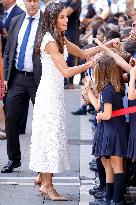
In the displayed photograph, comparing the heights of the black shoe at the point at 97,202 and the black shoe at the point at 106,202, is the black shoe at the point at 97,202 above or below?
below

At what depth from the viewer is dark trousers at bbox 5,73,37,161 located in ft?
29.7

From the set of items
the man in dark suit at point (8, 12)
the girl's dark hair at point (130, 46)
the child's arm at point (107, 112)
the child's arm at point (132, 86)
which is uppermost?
the man in dark suit at point (8, 12)

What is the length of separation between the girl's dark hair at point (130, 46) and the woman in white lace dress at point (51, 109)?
0.75 m

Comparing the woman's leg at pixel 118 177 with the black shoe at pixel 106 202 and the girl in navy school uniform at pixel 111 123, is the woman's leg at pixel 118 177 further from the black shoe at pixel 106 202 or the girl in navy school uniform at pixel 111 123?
the black shoe at pixel 106 202

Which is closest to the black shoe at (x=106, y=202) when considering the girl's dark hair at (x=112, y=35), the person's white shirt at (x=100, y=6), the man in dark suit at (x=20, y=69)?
the man in dark suit at (x=20, y=69)

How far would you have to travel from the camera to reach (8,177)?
352 inches

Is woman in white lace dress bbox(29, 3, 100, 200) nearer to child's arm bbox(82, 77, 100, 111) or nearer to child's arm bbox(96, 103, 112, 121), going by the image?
child's arm bbox(82, 77, 100, 111)

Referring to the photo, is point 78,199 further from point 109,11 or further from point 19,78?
point 109,11

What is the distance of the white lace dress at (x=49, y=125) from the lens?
7.79 meters

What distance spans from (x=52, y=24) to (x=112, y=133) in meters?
1.28

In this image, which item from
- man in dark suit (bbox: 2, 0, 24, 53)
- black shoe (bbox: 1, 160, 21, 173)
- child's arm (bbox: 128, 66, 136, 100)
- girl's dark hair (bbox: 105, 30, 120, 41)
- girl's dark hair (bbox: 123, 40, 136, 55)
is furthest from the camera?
man in dark suit (bbox: 2, 0, 24, 53)

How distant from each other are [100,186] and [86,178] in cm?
83

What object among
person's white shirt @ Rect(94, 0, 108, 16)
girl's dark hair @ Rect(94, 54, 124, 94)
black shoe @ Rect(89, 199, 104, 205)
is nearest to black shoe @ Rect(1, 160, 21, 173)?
black shoe @ Rect(89, 199, 104, 205)

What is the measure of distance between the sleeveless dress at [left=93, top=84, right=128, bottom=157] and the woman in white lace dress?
512 millimetres
